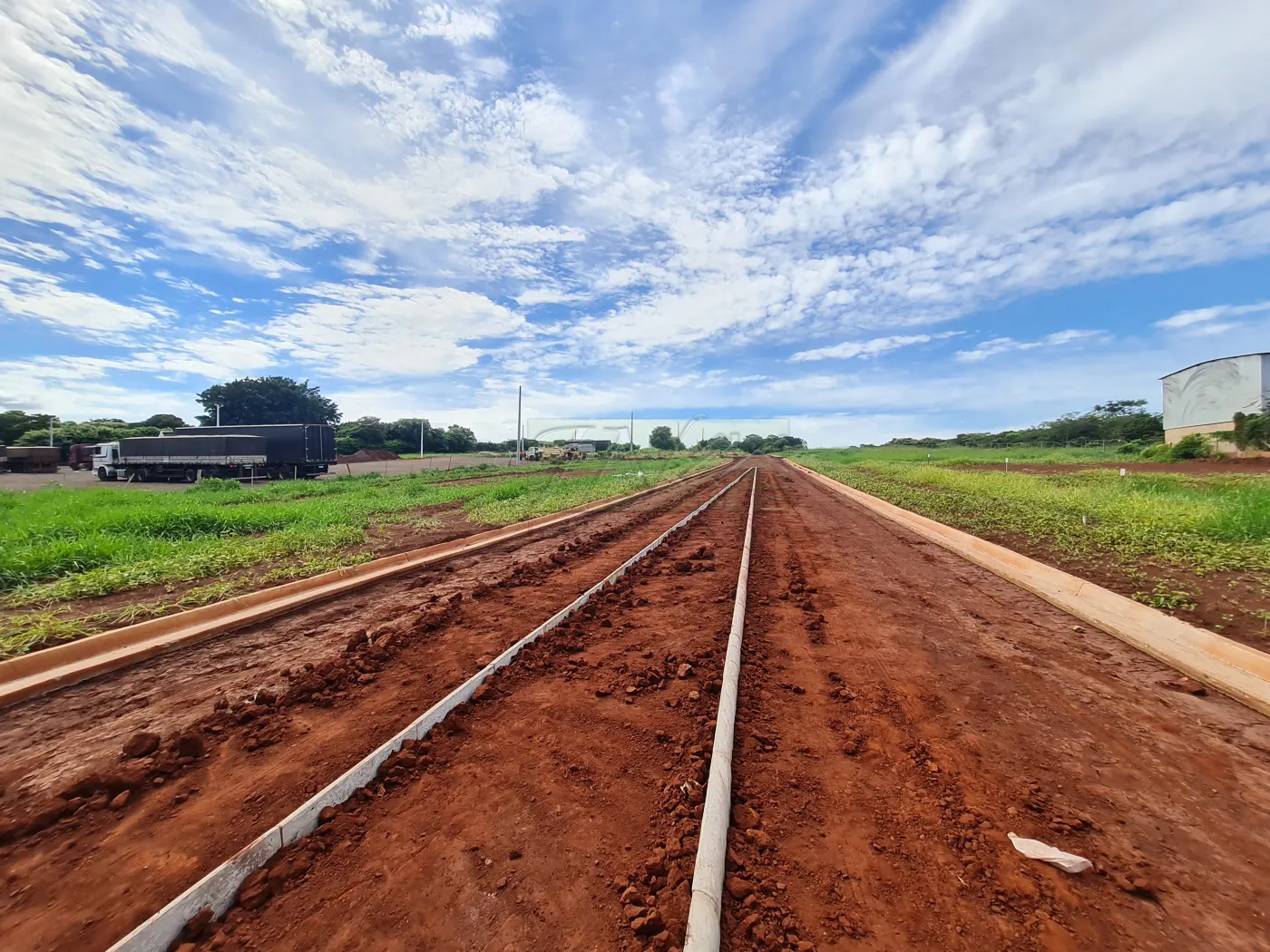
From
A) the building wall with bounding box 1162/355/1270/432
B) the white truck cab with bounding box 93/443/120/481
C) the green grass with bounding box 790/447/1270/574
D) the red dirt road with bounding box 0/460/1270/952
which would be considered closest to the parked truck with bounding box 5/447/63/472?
the white truck cab with bounding box 93/443/120/481

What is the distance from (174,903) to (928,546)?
1007 centimetres

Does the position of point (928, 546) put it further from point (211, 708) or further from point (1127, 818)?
point (211, 708)

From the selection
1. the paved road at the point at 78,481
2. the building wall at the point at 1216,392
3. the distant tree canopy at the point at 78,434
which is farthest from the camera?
the distant tree canopy at the point at 78,434

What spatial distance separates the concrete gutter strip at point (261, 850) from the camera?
1715mm

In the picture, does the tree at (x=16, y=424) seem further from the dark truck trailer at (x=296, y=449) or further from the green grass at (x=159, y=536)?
the green grass at (x=159, y=536)

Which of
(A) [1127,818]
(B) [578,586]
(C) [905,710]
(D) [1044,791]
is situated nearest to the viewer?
(A) [1127,818]

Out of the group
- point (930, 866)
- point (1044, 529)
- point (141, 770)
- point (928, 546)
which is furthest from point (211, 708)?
point (1044, 529)

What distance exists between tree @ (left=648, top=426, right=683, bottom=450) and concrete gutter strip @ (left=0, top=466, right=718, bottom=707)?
104486mm

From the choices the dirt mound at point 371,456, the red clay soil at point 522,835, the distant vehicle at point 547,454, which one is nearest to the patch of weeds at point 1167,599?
the red clay soil at point 522,835

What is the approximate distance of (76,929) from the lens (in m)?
1.80

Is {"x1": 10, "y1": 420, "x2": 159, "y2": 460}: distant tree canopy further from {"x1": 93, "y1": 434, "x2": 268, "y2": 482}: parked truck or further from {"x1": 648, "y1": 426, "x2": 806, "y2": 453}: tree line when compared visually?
{"x1": 648, "y1": 426, "x2": 806, "y2": 453}: tree line

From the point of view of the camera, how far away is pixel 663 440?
114 m

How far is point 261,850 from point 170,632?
148 inches

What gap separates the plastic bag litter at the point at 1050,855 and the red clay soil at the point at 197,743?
10.5 feet
